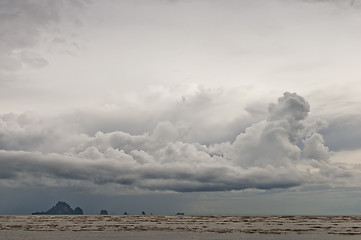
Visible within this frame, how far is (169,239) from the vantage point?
68.9 meters

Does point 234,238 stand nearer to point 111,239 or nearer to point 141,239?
point 141,239

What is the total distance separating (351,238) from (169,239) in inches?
1455

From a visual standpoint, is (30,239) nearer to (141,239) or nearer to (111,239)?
(111,239)

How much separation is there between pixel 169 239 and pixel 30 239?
90.4 feet

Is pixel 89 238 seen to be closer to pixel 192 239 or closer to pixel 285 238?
pixel 192 239

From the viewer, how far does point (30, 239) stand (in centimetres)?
7000

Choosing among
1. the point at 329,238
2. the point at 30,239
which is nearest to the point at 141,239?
the point at 30,239

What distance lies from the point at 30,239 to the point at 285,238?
50650mm

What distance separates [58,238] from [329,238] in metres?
55.3

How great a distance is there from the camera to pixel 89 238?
71.9 meters

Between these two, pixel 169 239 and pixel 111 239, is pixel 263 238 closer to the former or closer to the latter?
pixel 169 239

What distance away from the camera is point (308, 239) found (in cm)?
6962

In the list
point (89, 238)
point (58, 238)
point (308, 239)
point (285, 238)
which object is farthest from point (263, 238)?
point (58, 238)

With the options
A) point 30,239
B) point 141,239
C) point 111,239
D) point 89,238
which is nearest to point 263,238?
point 141,239
